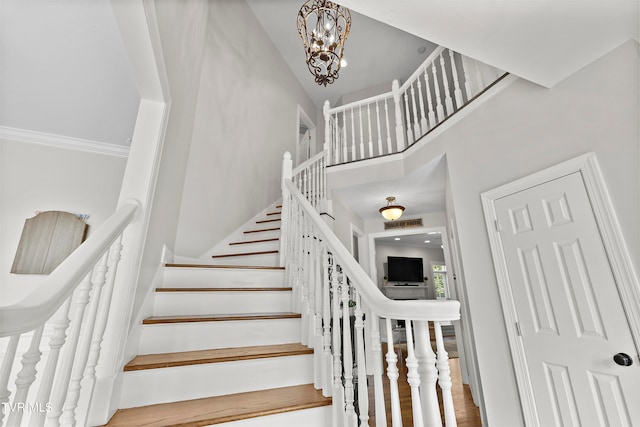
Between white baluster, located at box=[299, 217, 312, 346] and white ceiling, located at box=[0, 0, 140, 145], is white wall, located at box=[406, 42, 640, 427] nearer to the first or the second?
white baluster, located at box=[299, 217, 312, 346]

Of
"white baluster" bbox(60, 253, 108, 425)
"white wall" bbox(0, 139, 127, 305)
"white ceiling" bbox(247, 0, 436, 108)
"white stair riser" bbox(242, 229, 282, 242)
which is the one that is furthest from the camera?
"white ceiling" bbox(247, 0, 436, 108)

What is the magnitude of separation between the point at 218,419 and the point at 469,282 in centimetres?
208

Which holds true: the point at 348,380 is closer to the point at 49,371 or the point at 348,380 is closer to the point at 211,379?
→ the point at 211,379

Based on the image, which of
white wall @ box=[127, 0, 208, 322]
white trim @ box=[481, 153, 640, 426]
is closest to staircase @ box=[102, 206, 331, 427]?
white wall @ box=[127, 0, 208, 322]

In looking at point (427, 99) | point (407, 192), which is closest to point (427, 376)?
point (407, 192)

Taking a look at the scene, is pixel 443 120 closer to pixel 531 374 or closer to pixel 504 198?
pixel 504 198

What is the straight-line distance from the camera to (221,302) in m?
1.91

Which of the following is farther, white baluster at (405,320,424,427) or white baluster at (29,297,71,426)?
white baluster at (405,320,424,427)

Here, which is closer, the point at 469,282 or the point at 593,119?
the point at 593,119

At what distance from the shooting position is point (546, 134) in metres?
1.79

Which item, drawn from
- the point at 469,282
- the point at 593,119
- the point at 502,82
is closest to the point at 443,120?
the point at 502,82

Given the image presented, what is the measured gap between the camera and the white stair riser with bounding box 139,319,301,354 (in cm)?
156

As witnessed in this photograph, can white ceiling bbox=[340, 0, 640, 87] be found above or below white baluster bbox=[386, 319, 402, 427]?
above

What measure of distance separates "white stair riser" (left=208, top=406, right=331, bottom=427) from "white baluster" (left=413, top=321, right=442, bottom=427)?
2.09 ft
